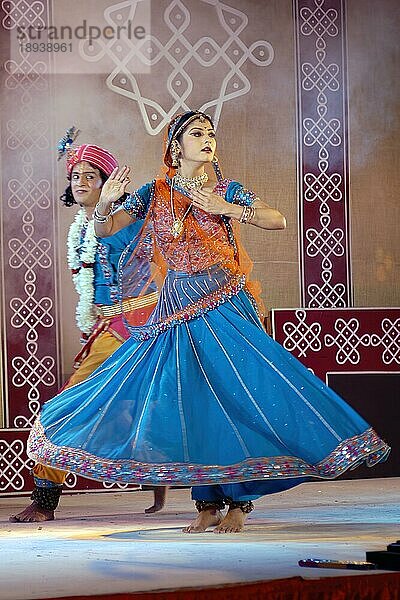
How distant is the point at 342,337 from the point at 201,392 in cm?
300

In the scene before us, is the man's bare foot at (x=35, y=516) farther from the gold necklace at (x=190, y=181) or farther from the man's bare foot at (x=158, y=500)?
the gold necklace at (x=190, y=181)

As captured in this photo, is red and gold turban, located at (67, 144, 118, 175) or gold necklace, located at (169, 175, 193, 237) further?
red and gold turban, located at (67, 144, 118, 175)

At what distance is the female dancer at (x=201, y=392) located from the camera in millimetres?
4816

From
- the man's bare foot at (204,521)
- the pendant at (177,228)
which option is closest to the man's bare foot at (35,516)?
the man's bare foot at (204,521)

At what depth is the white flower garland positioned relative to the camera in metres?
6.48

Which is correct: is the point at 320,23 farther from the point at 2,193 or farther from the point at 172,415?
the point at 172,415

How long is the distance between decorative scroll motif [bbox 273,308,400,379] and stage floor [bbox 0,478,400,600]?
42.6 inches

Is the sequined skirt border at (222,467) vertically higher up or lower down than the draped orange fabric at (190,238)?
lower down

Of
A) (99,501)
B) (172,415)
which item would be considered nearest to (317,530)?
(172,415)

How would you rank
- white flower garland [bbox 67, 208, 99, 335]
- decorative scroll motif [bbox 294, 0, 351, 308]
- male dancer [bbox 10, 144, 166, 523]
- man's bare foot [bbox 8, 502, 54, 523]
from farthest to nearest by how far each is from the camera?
decorative scroll motif [bbox 294, 0, 351, 308], white flower garland [bbox 67, 208, 99, 335], male dancer [bbox 10, 144, 166, 523], man's bare foot [bbox 8, 502, 54, 523]

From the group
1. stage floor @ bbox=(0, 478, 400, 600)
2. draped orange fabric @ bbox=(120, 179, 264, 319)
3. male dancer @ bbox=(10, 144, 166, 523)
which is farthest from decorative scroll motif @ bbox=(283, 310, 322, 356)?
draped orange fabric @ bbox=(120, 179, 264, 319)

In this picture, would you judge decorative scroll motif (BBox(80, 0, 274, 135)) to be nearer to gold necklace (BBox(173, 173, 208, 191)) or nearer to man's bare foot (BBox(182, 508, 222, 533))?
gold necklace (BBox(173, 173, 208, 191))

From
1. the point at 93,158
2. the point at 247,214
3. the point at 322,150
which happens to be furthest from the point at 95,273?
the point at 322,150

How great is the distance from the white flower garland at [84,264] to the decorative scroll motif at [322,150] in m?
1.80
